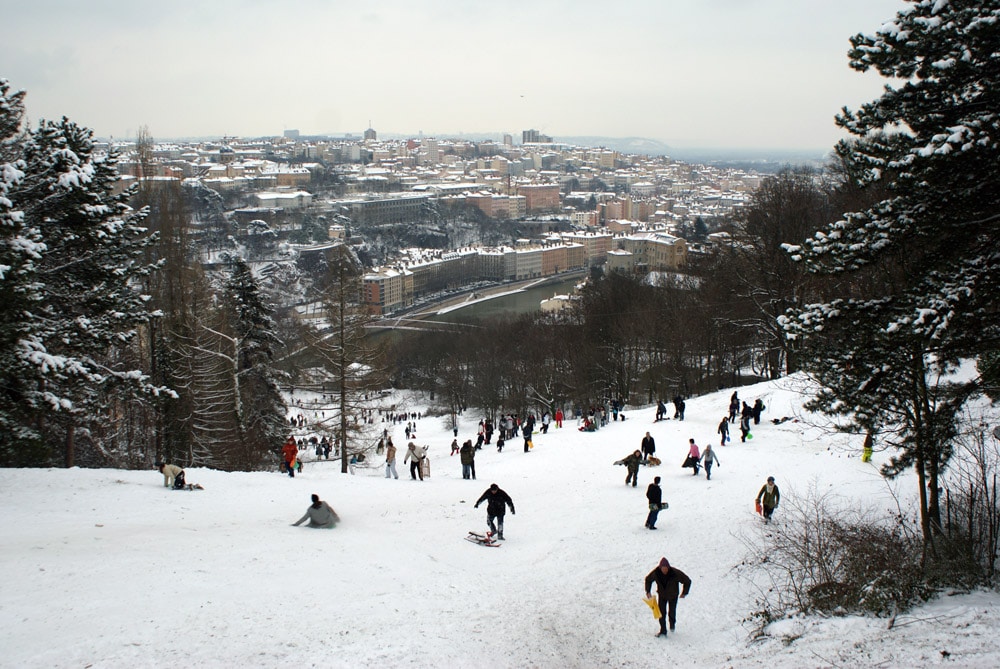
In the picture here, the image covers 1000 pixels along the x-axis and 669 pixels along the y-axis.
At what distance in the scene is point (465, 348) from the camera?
43625 mm

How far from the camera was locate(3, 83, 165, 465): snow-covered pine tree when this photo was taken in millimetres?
9680

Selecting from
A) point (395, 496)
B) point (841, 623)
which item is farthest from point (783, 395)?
point (841, 623)

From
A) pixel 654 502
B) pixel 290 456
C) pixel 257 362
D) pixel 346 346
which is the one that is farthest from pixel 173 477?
pixel 257 362

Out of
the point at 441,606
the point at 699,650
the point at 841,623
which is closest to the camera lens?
the point at 841,623

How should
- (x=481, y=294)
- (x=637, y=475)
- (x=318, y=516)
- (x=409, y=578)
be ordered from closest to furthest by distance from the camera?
(x=409, y=578)
(x=318, y=516)
(x=637, y=475)
(x=481, y=294)

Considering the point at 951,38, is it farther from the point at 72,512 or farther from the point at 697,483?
the point at 72,512

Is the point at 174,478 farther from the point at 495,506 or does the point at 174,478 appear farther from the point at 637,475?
the point at 637,475

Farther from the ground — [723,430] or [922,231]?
[922,231]

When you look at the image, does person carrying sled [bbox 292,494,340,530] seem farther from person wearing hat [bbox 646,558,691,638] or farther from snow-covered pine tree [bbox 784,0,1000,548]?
snow-covered pine tree [bbox 784,0,1000,548]

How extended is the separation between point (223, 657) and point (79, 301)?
7.18 metres

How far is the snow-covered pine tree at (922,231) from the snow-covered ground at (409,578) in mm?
1011

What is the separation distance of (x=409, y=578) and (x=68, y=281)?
695cm

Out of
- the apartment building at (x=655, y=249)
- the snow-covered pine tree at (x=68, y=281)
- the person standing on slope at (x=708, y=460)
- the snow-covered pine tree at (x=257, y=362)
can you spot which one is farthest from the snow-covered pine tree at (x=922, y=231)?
the apartment building at (x=655, y=249)

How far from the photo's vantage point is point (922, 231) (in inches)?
267
